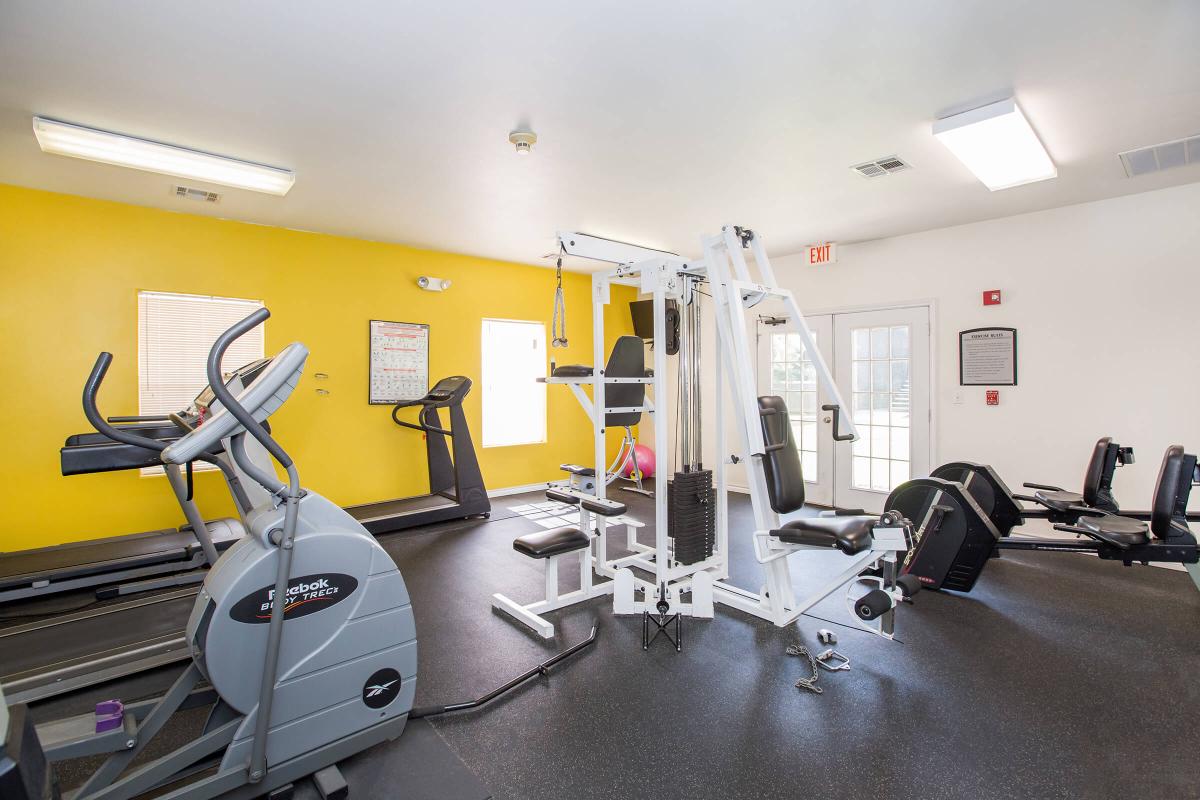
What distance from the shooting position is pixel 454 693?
2195 mm

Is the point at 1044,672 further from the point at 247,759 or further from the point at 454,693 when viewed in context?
the point at 247,759

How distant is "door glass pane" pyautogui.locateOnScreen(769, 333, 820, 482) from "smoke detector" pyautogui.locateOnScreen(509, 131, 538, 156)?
138 inches

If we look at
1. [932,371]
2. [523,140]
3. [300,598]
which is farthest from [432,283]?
[932,371]

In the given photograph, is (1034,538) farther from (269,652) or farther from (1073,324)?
(269,652)

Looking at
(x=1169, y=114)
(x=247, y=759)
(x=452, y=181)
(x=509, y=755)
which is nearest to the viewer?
(x=247, y=759)

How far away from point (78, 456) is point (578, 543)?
2232 millimetres

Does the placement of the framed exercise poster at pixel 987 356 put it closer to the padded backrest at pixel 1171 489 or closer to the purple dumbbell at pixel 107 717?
the padded backrest at pixel 1171 489

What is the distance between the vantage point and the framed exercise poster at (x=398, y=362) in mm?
4934

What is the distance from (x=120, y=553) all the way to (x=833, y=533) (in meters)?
4.08

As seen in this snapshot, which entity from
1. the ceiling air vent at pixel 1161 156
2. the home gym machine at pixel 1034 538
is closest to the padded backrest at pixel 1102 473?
the home gym machine at pixel 1034 538

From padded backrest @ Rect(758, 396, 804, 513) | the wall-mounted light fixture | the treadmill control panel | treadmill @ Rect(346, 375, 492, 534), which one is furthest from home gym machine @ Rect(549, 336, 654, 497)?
the wall-mounted light fixture

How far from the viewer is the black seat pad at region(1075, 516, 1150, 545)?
2.80 metres

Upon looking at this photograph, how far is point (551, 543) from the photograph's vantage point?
→ 2723 millimetres

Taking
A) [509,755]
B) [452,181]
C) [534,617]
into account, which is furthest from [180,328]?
[509,755]
